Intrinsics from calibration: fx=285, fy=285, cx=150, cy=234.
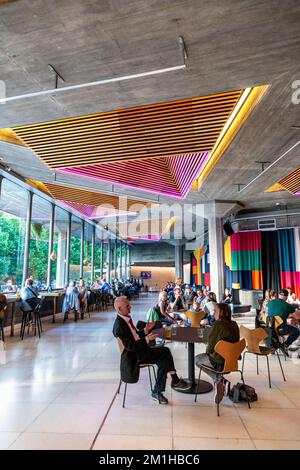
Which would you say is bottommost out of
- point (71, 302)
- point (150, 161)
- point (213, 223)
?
point (71, 302)

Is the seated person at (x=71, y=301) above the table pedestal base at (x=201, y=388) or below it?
above

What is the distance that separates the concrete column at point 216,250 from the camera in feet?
31.4

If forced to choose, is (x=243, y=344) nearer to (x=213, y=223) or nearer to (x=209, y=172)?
(x=209, y=172)

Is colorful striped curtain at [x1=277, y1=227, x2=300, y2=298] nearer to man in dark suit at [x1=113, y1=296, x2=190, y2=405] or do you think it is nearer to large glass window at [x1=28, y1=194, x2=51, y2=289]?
large glass window at [x1=28, y1=194, x2=51, y2=289]

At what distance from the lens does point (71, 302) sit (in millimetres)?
8508

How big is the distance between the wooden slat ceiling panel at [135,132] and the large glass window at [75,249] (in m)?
6.49

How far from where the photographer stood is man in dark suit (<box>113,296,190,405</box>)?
2.92 metres

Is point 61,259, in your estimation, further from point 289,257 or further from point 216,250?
point 289,257

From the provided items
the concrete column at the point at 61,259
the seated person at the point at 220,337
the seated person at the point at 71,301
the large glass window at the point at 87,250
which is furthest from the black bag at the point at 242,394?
the large glass window at the point at 87,250

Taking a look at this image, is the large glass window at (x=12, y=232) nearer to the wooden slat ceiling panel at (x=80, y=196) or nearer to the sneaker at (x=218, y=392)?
the wooden slat ceiling panel at (x=80, y=196)
